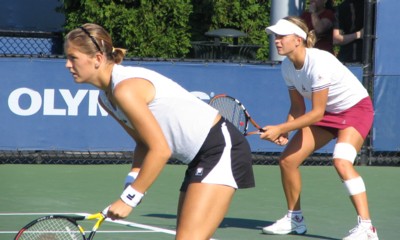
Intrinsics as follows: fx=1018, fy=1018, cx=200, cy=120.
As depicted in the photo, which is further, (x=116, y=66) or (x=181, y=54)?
(x=181, y=54)

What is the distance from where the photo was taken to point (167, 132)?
4.98 meters

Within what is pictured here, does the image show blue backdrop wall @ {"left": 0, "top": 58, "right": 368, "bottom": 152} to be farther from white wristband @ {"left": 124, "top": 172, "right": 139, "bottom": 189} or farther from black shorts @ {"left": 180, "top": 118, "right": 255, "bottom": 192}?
black shorts @ {"left": 180, "top": 118, "right": 255, "bottom": 192}

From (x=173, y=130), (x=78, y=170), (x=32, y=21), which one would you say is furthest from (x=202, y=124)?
(x=32, y=21)

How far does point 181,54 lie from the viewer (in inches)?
605

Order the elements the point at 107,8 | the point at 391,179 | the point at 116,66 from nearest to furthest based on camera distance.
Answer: the point at 116,66 → the point at 391,179 → the point at 107,8

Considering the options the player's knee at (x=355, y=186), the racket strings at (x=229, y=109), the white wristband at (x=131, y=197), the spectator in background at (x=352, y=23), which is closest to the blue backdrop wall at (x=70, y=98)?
the spectator in background at (x=352, y=23)

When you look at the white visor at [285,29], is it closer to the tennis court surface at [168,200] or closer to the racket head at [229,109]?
the racket head at [229,109]

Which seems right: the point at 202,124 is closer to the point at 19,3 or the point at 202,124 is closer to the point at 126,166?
the point at 126,166

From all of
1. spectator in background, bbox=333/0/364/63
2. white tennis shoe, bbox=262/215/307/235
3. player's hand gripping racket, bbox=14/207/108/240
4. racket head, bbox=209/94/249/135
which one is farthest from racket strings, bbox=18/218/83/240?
spectator in background, bbox=333/0/364/63

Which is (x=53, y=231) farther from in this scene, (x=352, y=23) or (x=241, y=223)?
(x=352, y=23)

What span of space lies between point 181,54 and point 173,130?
411 inches

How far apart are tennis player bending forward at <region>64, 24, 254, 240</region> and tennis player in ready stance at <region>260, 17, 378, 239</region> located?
6.97ft

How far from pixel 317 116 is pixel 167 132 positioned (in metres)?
2.60

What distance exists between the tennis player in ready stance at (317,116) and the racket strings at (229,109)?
53 centimetres
